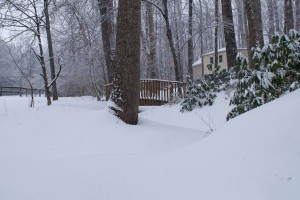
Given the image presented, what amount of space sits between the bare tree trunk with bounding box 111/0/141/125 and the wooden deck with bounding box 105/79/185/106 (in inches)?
263

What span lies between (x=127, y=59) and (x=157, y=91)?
7.02m

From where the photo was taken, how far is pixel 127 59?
611cm

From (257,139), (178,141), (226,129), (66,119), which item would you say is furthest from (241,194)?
(66,119)

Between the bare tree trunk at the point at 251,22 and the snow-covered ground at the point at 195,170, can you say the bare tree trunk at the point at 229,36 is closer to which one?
the bare tree trunk at the point at 251,22

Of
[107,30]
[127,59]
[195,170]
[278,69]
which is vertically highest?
[107,30]

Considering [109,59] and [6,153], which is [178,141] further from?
[109,59]

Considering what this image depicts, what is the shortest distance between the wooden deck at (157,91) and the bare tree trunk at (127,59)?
263 inches

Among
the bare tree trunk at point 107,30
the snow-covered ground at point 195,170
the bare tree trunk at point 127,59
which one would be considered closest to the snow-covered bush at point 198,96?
the bare tree trunk at point 107,30

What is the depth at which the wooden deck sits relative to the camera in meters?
12.9

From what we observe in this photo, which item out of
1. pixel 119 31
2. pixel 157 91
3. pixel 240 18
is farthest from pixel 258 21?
pixel 240 18

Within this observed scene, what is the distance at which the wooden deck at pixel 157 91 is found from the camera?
12.9 meters

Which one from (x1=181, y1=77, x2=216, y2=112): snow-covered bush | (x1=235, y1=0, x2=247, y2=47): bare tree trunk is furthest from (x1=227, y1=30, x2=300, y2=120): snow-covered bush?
(x1=235, y1=0, x2=247, y2=47): bare tree trunk

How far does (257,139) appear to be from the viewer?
275cm

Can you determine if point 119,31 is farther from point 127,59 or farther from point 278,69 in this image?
point 278,69
